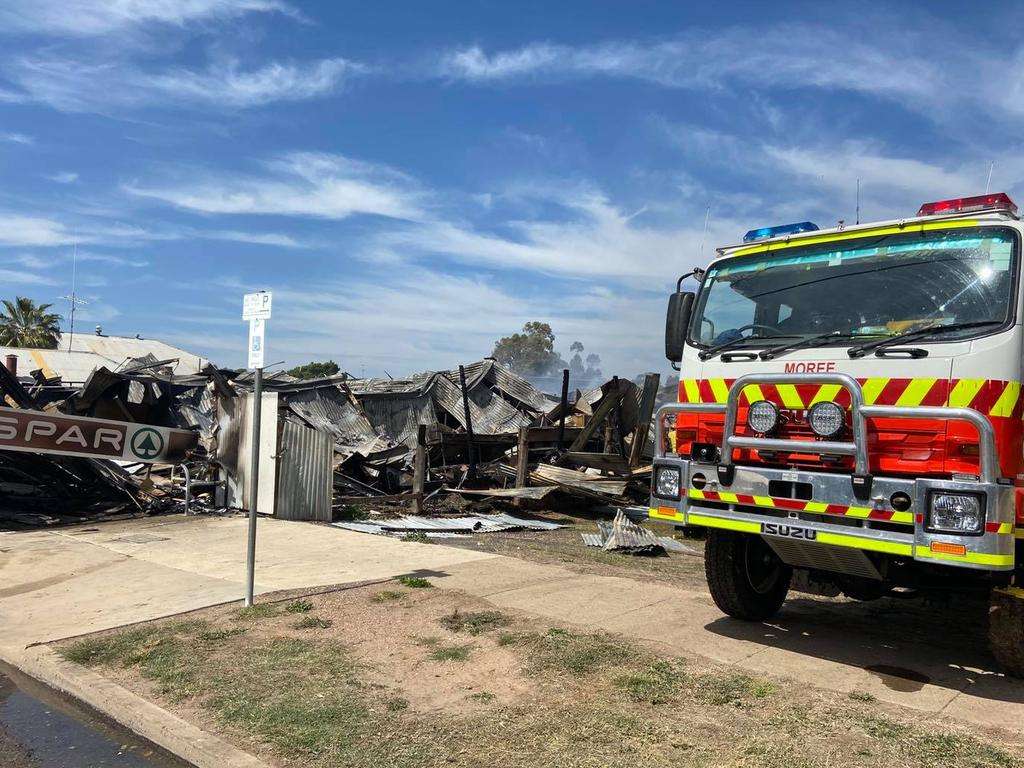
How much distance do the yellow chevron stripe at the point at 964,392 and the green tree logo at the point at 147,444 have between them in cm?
1157

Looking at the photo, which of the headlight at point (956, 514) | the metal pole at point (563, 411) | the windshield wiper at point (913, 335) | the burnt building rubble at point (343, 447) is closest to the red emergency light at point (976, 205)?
the windshield wiper at point (913, 335)

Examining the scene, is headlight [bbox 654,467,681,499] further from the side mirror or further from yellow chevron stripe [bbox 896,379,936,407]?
yellow chevron stripe [bbox 896,379,936,407]

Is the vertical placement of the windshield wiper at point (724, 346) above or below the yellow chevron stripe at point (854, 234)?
below

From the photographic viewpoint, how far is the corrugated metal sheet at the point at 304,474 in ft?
39.8

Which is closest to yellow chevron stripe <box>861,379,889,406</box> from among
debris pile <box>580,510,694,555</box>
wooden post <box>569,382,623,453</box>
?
debris pile <box>580,510,694,555</box>

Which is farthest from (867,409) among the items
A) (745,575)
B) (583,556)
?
(583,556)

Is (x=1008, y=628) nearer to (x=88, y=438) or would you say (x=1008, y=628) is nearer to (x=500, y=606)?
(x=500, y=606)

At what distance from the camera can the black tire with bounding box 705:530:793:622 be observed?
6.28m

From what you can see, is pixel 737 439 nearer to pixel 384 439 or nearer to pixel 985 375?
pixel 985 375

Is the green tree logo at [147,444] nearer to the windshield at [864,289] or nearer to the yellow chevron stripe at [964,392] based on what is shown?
the windshield at [864,289]

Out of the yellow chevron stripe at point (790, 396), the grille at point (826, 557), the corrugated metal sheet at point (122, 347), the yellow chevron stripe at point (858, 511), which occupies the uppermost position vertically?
the corrugated metal sheet at point (122, 347)

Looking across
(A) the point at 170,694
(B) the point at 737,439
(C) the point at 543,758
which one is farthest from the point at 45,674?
(B) the point at 737,439

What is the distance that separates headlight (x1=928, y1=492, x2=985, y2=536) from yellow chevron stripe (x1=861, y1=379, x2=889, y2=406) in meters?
0.72

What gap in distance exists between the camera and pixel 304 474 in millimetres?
12305
